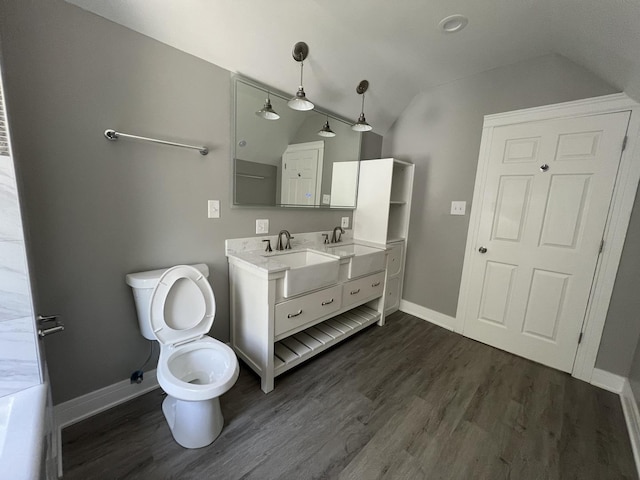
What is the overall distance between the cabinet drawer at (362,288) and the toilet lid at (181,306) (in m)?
1.05

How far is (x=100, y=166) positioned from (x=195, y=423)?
4.61 feet

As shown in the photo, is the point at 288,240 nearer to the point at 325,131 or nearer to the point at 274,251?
the point at 274,251

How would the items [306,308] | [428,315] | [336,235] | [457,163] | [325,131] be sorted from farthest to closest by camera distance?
1. [428,315]
2. [336,235]
3. [457,163]
4. [325,131]
5. [306,308]

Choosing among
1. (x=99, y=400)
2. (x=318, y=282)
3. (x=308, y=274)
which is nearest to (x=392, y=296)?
(x=318, y=282)

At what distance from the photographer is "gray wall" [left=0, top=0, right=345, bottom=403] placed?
3.72 ft

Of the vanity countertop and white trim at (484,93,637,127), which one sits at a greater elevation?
white trim at (484,93,637,127)

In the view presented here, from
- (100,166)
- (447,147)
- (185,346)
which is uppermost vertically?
(447,147)

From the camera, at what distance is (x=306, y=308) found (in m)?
1.78

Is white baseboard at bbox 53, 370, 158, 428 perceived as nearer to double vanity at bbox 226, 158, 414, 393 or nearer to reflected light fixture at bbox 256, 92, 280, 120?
double vanity at bbox 226, 158, 414, 393

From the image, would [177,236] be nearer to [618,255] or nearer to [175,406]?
[175,406]

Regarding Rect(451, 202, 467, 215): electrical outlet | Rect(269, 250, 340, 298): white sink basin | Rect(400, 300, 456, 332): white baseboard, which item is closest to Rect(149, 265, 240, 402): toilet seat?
Rect(269, 250, 340, 298): white sink basin

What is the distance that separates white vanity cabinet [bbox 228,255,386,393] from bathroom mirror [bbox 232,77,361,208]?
2.07 feet

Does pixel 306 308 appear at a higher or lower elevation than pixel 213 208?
lower

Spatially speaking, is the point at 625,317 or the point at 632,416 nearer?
the point at 632,416
